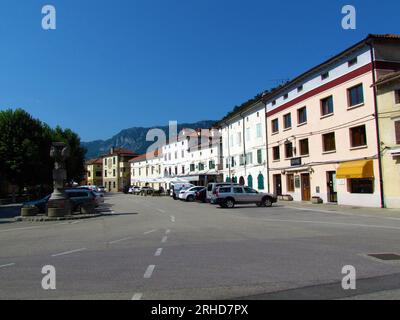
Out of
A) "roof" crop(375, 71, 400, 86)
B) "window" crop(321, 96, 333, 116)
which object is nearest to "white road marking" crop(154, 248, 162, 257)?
"roof" crop(375, 71, 400, 86)

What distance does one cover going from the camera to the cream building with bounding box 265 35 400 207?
88.7 ft

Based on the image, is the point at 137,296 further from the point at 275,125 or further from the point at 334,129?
the point at 275,125

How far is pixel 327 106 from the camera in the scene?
32688 millimetres

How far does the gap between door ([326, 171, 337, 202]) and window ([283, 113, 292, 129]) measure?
25.7 feet

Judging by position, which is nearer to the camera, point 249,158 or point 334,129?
point 334,129

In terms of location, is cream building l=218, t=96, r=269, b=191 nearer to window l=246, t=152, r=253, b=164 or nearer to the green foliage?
window l=246, t=152, r=253, b=164

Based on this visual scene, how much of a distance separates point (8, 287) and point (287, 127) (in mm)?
34468

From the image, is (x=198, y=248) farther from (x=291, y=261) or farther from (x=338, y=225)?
(x=338, y=225)

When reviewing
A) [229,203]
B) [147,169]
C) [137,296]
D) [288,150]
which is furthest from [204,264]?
[147,169]

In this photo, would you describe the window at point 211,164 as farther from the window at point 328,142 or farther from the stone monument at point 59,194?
the stone monument at point 59,194

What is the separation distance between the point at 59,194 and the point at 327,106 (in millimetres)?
20866

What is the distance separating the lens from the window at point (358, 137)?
92.1ft

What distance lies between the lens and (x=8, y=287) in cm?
721
